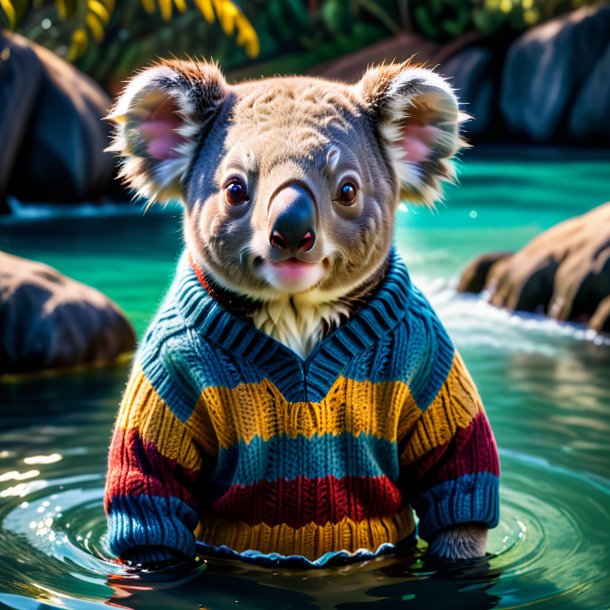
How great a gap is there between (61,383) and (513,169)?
9.32 m

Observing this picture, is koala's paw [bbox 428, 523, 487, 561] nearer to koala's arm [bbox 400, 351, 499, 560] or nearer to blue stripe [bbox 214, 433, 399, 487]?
koala's arm [bbox 400, 351, 499, 560]

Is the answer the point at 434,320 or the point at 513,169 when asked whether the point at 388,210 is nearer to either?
the point at 434,320

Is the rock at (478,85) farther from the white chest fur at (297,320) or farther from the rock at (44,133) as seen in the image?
the white chest fur at (297,320)

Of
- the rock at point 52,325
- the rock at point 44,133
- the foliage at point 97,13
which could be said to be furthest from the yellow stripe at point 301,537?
the rock at point 44,133

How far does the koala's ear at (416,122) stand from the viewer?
264cm

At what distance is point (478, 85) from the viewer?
53.4ft

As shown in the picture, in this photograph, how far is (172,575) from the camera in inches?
108

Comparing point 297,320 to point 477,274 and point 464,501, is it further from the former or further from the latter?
point 477,274

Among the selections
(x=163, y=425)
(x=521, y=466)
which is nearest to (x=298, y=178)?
(x=163, y=425)

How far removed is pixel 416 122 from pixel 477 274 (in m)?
4.28

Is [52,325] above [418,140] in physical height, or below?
below

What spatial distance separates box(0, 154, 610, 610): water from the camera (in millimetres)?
2738

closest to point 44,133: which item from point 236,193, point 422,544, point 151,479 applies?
point 422,544

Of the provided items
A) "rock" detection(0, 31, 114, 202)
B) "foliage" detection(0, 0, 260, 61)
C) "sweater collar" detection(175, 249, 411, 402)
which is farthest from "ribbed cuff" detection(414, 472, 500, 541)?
"rock" detection(0, 31, 114, 202)
